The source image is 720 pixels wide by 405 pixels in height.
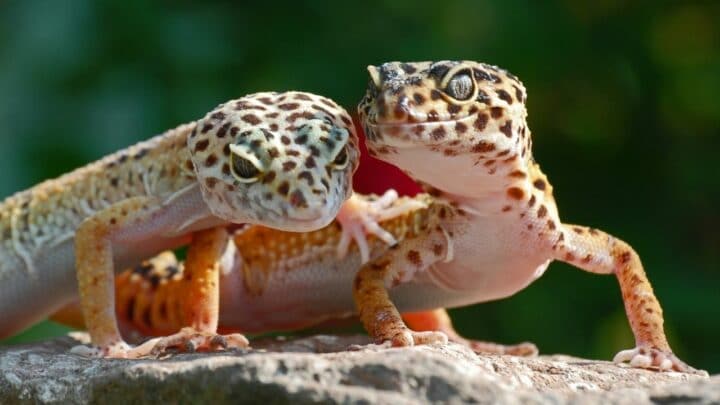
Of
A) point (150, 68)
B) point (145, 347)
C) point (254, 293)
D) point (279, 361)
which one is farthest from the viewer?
point (150, 68)

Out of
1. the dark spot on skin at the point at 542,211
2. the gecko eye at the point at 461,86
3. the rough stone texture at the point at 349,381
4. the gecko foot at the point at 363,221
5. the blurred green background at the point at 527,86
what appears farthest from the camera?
the blurred green background at the point at 527,86

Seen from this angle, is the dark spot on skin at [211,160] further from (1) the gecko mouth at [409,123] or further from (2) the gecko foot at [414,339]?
(2) the gecko foot at [414,339]

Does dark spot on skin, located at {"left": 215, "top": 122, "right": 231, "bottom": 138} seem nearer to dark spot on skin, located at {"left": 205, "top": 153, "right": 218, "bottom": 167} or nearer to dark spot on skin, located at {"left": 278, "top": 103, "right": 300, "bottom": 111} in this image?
dark spot on skin, located at {"left": 205, "top": 153, "right": 218, "bottom": 167}

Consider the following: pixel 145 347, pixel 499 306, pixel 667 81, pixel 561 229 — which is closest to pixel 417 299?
pixel 561 229

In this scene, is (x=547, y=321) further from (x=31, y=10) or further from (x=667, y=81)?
(x=31, y=10)

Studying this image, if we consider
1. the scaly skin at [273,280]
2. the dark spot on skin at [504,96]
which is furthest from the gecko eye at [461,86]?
the scaly skin at [273,280]

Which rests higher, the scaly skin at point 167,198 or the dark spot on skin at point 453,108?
the dark spot on skin at point 453,108

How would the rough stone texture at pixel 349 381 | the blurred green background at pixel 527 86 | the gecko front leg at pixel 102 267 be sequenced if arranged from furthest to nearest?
the blurred green background at pixel 527 86, the gecko front leg at pixel 102 267, the rough stone texture at pixel 349 381

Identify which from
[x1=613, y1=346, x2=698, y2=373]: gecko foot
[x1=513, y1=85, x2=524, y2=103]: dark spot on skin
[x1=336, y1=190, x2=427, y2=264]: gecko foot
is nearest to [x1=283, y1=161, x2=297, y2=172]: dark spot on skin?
[x1=513, y1=85, x2=524, y2=103]: dark spot on skin
